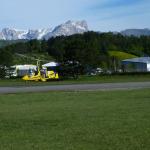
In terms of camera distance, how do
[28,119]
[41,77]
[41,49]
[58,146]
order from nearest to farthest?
[58,146] < [28,119] < [41,77] < [41,49]

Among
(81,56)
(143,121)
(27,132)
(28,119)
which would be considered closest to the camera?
(27,132)

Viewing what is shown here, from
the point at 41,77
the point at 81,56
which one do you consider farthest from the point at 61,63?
the point at 41,77

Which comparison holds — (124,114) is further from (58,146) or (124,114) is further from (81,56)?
(81,56)

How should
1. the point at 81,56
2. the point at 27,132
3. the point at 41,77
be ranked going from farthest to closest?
1. the point at 81,56
2. the point at 41,77
3. the point at 27,132

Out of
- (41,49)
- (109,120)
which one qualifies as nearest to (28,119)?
(109,120)

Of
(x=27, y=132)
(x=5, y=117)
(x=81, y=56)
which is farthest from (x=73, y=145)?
(x=81, y=56)

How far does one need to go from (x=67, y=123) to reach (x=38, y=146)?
3666 millimetres

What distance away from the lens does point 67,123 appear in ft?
44.8

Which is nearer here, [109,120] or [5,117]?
[109,120]

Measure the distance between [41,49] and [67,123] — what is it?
7246 inches

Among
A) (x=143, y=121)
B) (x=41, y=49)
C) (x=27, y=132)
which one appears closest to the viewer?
(x=27, y=132)

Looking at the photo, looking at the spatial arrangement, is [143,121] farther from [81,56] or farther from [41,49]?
[41,49]

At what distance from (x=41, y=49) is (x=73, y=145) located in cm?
18767

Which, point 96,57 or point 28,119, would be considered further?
point 96,57
